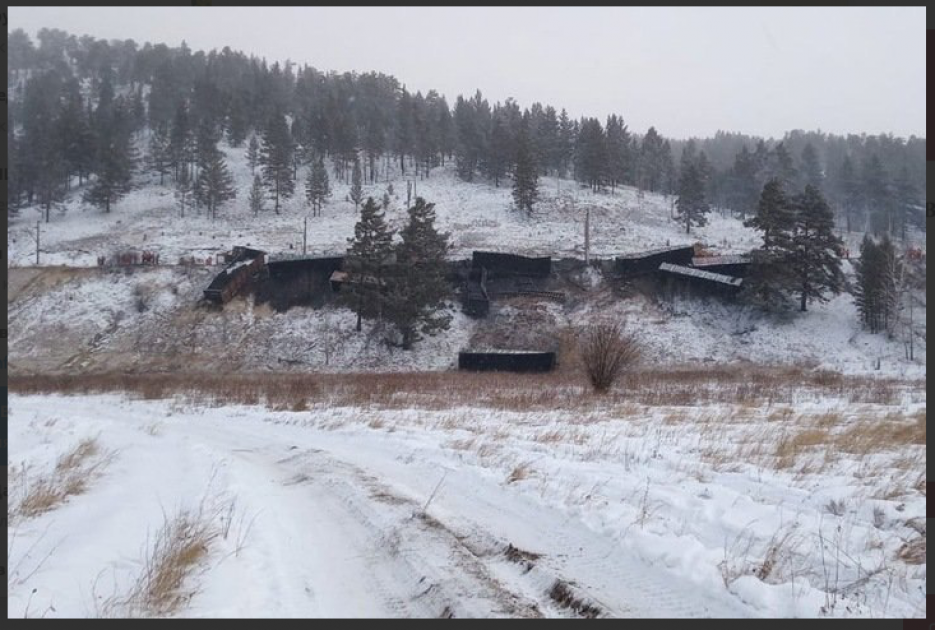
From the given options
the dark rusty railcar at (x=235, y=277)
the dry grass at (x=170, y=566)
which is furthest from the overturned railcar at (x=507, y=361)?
the dry grass at (x=170, y=566)

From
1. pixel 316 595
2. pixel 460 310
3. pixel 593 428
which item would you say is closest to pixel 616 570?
pixel 316 595

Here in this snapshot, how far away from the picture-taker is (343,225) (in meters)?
74.1

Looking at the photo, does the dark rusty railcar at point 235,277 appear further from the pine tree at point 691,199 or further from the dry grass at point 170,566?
the pine tree at point 691,199

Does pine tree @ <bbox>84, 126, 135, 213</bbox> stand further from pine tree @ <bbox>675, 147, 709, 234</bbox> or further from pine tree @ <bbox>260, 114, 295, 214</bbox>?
pine tree @ <bbox>675, 147, 709, 234</bbox>

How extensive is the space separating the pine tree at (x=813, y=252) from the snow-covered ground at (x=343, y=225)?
654 inches

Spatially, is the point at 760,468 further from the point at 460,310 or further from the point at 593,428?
the point at 460,310

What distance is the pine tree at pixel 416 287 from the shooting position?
147ft

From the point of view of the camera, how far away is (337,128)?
312 ft

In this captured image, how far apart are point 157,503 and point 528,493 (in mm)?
4414

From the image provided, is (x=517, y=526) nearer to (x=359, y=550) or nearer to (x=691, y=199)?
(x=359, y=550)

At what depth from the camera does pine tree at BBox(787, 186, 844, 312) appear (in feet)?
157

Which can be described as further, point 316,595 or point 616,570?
point 616,570

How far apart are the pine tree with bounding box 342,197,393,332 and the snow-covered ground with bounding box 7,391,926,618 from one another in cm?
3470

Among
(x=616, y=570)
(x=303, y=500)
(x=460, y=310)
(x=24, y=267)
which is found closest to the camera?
(x=616, y=570)
